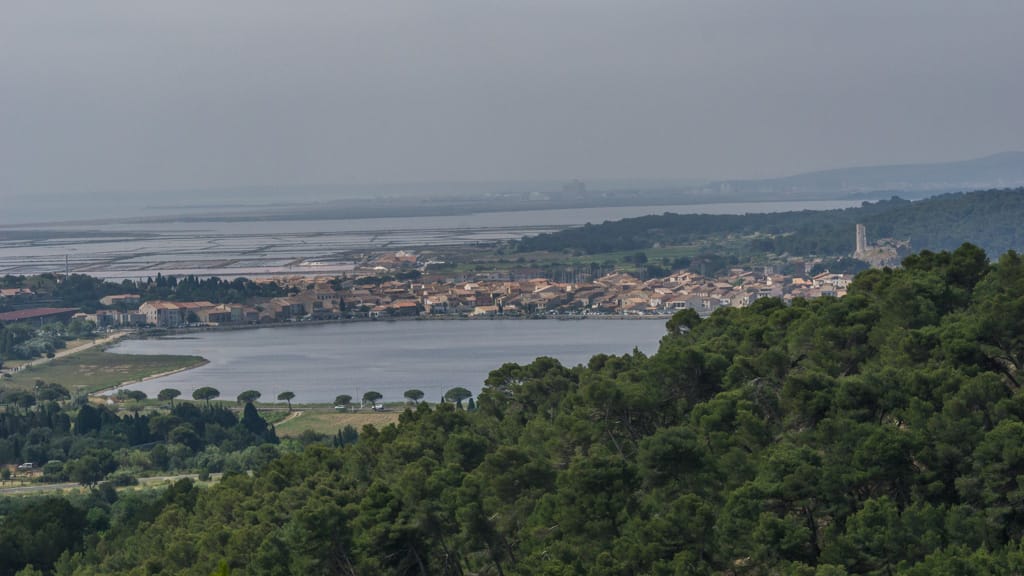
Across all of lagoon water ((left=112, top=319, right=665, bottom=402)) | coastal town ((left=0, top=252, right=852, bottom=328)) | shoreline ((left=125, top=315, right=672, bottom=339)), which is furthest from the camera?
coastal town ((left=0, top=252, right=852, bottom=328))

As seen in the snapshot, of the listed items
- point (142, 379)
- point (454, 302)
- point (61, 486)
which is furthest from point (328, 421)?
point (454, 302)

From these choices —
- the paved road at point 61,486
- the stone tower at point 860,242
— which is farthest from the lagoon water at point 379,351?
the stone tower at point 860,242

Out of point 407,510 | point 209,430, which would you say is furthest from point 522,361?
point 407,510

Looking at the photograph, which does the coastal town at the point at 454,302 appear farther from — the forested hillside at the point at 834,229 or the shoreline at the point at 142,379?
the shoreline at the point at 142,379

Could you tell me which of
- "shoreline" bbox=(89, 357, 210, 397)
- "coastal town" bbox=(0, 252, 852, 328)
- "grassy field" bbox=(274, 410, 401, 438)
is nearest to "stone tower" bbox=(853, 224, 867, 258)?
"coastal town" bbox=(0, 252, 852, 328)

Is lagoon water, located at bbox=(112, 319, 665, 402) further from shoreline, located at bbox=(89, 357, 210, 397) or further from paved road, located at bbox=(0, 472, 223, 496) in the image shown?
paved road, located at bbox=(0, 472, 223, 496)

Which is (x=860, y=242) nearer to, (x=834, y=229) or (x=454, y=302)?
(x=834, y=229)
